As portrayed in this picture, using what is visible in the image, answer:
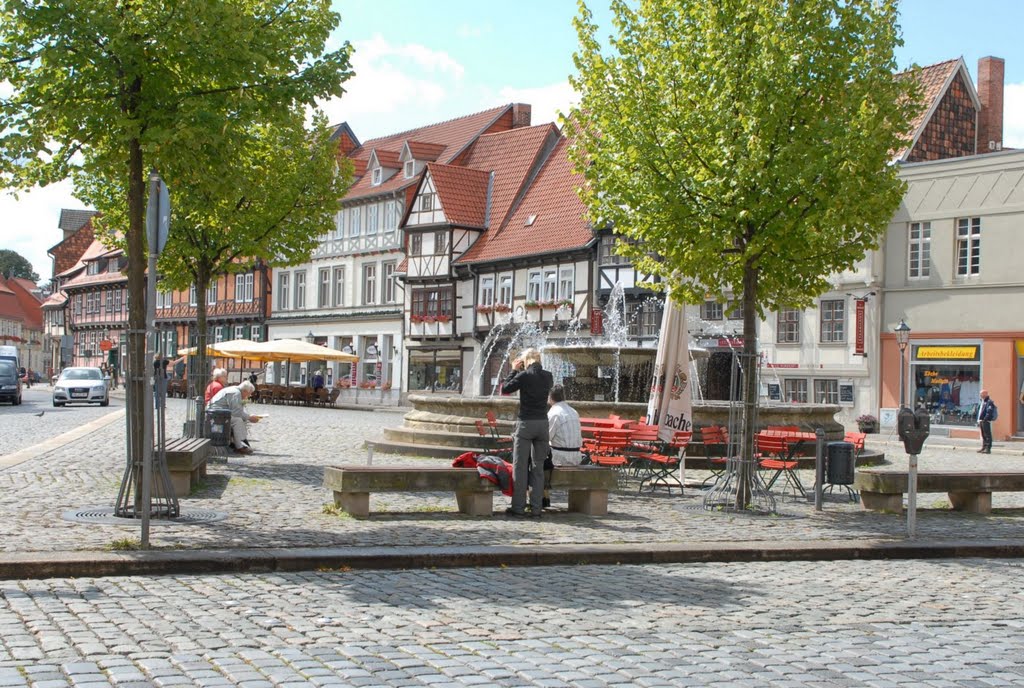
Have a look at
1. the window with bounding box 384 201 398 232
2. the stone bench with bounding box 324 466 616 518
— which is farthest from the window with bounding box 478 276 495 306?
the stone bench with bounding box 324 466 616 518

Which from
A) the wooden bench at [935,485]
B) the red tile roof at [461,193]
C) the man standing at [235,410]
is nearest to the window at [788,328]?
the red tile roof at [461,193]

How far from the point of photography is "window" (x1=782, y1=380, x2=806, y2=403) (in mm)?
42281

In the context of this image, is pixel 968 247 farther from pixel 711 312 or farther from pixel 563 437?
pixel 563 437

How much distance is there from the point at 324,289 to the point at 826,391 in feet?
104

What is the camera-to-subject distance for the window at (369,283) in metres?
61.7

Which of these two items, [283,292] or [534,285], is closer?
[534,285]

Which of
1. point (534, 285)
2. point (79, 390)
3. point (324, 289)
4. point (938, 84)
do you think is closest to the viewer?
point (938, 84)

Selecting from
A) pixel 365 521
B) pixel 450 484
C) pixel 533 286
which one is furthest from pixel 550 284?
pixel 365 521

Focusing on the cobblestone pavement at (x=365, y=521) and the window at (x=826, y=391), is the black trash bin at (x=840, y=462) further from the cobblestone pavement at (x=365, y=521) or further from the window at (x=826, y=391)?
the window at (x=826, y=391)

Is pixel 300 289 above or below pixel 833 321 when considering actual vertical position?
above

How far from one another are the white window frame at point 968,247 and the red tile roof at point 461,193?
74.9ft

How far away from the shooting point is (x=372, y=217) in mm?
61875

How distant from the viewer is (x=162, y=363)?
11523 mm

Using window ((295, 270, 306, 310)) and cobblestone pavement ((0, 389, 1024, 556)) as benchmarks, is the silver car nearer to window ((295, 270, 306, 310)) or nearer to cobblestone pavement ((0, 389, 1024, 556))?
window ((295, 270, 306, 310))
